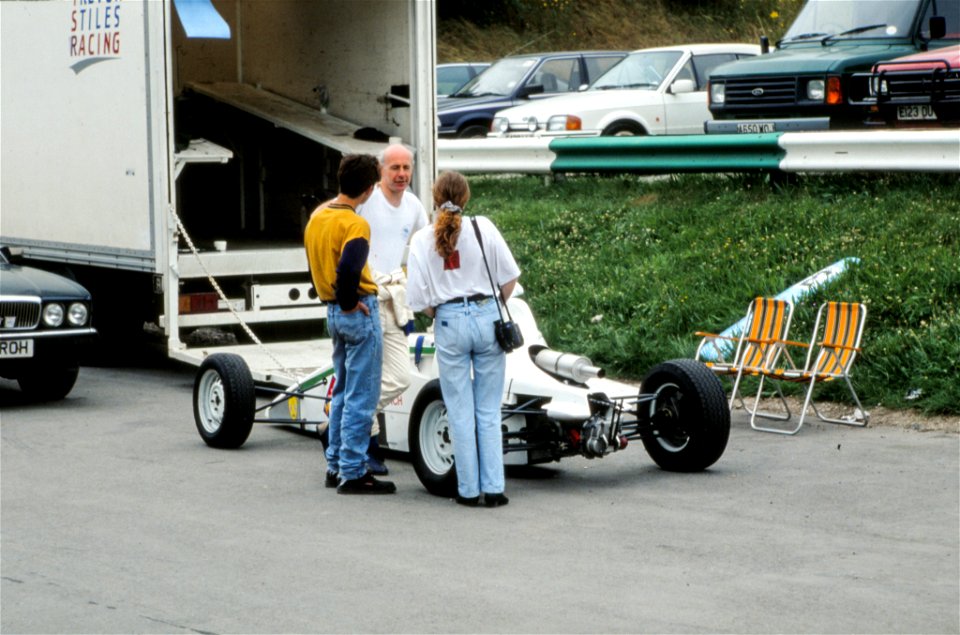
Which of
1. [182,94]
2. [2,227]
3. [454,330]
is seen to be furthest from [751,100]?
[454,330]

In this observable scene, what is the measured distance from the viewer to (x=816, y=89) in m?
15.2

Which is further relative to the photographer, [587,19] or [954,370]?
[587,19]

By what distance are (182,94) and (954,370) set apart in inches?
304

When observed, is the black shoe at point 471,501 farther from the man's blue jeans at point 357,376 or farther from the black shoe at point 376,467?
the black shoe at point 376,467

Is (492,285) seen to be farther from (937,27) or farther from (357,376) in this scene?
(937,27)

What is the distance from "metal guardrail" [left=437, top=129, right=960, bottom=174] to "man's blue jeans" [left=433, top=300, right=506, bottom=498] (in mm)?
6202

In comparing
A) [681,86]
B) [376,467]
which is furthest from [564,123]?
[376,467]

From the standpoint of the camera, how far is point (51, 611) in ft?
19.5

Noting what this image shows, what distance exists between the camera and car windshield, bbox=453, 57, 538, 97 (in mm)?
23875

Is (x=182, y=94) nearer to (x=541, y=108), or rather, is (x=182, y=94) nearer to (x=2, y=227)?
(x=2, y=227)

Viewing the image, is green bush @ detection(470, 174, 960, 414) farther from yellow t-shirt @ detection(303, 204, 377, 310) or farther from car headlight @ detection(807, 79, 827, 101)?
yellow t-shirt @ detection(303, 204, 377, 310)

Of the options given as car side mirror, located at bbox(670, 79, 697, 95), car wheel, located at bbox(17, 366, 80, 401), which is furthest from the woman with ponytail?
car side mirror, located at bbox(670, 79, 697, 95)

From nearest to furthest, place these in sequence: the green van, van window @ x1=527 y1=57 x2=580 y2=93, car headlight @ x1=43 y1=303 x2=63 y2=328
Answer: car headlight @ x1=43 y1=303 x2=63 y2=328 → the green van → van window @ x1=527 y1=57 x2=580 y2=93

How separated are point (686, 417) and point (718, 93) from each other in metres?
8.57
